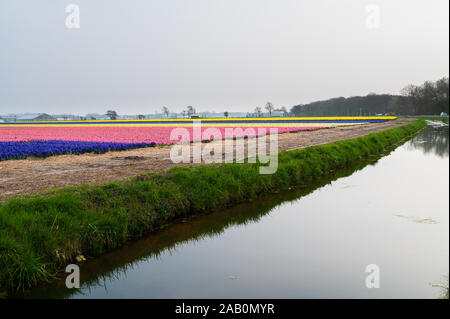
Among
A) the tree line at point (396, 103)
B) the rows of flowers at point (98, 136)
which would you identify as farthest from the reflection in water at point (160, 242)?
the tree line at point (396, 103)

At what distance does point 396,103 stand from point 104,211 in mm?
115848

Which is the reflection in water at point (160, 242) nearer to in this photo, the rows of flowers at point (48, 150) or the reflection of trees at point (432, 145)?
the rows of flowers at point (48, 150)

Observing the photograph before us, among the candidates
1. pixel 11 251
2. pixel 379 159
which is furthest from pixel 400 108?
pixel 11 251

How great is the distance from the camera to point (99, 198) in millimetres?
6633

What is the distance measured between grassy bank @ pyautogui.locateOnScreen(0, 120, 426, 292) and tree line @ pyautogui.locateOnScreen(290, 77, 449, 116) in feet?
305

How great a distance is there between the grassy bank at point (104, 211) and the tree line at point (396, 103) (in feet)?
305

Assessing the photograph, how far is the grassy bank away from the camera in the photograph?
4715mm

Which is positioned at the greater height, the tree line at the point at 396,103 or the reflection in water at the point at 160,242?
the tree line at the point at 396,103

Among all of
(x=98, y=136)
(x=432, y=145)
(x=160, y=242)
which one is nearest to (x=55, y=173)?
(x=160, y=242)

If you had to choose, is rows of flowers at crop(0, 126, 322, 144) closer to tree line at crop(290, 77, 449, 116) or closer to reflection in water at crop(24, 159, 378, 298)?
reflection in water at crop(24, 159, 378, 298)

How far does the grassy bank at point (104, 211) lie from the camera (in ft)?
15.5

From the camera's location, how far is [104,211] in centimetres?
626

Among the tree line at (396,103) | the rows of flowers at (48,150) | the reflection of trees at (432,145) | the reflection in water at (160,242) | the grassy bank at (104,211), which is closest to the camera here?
the grassy bank at (104,211)

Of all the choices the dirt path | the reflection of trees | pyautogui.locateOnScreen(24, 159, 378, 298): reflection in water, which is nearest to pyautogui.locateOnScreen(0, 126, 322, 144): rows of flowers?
the dirt path
